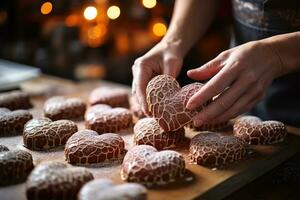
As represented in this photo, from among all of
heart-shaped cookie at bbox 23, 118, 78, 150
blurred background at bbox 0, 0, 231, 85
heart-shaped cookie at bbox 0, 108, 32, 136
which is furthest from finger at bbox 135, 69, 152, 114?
blurred background at bbox 0, 0, 231, 85

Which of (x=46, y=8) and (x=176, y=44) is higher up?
(x=46, y=8)

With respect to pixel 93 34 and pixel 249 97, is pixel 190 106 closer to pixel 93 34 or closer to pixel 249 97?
pixel 249 97

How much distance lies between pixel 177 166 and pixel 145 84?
365 mm

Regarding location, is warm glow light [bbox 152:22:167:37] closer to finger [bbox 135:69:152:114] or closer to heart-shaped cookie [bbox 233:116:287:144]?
finger [bbox 135:69:152:114]

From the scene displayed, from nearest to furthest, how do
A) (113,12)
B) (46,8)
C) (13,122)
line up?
1. (13,122)
2. (46,8)
3. (113,12)

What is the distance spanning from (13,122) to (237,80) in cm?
69

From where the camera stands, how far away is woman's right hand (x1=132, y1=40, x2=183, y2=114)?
1422 millimetres

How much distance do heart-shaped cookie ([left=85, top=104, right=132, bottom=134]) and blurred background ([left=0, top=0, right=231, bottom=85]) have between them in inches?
41.9

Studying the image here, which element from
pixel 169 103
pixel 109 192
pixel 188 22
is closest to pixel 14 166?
pixel 109 192

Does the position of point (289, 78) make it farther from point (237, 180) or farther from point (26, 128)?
point (26, 128)

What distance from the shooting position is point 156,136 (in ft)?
4.32

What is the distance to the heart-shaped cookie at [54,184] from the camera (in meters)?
1.03

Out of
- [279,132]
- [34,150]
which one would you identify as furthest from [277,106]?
[34,150]

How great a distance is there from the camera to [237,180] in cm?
117
